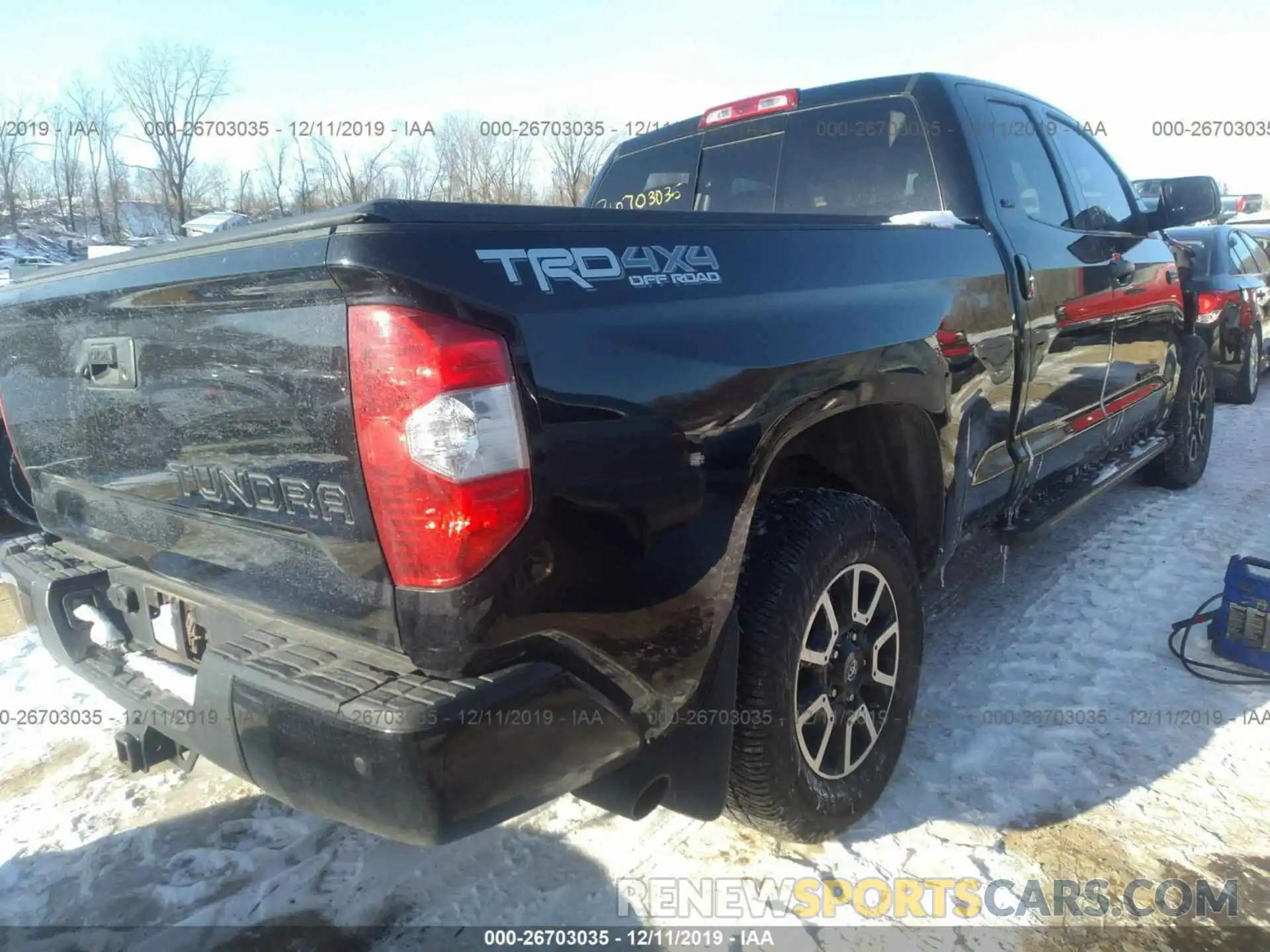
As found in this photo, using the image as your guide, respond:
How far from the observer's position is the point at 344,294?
1443 millimetres

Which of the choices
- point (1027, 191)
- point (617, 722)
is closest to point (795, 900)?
point (617, 722)

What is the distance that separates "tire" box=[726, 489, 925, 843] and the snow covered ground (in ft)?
0.63

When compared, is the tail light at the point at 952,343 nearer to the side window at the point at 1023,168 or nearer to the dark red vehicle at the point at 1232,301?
the side window at the point at 1023,168

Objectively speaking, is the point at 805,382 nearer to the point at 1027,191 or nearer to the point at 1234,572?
the point at 1027,191

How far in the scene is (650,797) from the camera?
186cm

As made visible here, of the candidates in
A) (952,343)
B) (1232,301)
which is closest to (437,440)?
(952,343)

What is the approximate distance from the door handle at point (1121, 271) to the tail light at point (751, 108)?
1617 millimetres

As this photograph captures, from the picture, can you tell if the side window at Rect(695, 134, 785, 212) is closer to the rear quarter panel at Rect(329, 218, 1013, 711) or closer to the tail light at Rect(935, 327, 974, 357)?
the tail light at Rect(935, 327, 974, 357)

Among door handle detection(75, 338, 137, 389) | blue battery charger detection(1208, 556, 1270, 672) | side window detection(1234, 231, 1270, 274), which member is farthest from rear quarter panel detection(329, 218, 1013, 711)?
side window detection(1234, 231, 1270, 274)

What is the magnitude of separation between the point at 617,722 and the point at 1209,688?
269 centimetres

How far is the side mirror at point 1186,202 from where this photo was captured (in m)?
4.17

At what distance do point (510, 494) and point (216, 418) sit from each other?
2.30ft

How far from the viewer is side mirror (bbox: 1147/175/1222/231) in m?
4.17

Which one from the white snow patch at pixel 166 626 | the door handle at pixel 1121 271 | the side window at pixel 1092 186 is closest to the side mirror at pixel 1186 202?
the side window at pixel 1092 186
